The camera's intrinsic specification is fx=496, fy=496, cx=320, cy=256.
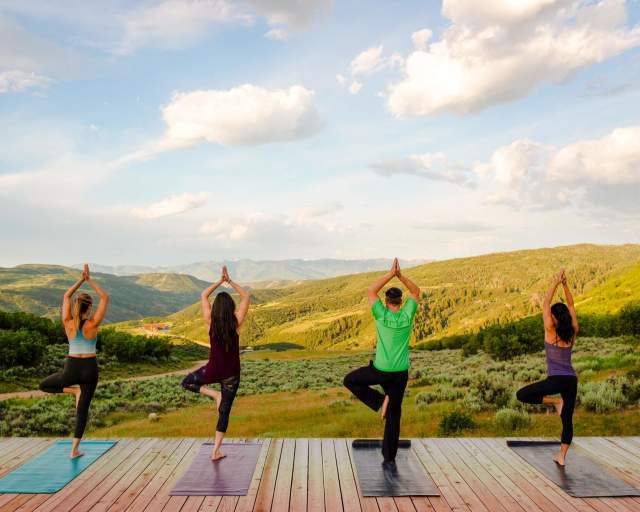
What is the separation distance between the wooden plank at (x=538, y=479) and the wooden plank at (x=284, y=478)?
3.24m

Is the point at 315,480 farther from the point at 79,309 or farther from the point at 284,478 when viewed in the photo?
the point at 79,309

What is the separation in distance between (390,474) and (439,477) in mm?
686

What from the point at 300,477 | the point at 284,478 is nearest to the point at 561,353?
the point at 300,477

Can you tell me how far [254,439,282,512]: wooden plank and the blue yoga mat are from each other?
2.62 m

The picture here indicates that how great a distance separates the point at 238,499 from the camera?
19.9 feet

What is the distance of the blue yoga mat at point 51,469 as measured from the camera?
6438 millimetres

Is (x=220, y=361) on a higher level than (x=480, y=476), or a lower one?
higher

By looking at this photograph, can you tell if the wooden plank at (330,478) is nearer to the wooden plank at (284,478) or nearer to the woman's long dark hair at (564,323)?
the wooden plank at (284,478)

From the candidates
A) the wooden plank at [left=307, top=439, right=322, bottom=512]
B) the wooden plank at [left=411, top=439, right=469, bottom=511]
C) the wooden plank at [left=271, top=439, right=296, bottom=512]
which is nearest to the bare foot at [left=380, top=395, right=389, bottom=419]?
the wooden plank at [left=411, top=439, right=469, bottom=511]

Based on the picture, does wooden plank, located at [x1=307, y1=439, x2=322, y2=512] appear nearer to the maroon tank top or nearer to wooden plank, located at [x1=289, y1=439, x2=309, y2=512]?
wooden plank, located at [x1=289, y1=439, x2=309, y2=512]

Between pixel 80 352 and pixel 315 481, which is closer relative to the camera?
pixel 315 481

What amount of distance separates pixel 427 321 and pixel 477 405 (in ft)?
554

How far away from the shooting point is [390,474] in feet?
22.4

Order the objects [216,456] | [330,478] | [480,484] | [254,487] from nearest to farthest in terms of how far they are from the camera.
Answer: [254,487]
[480,484]
[330,478]
[216,456]
